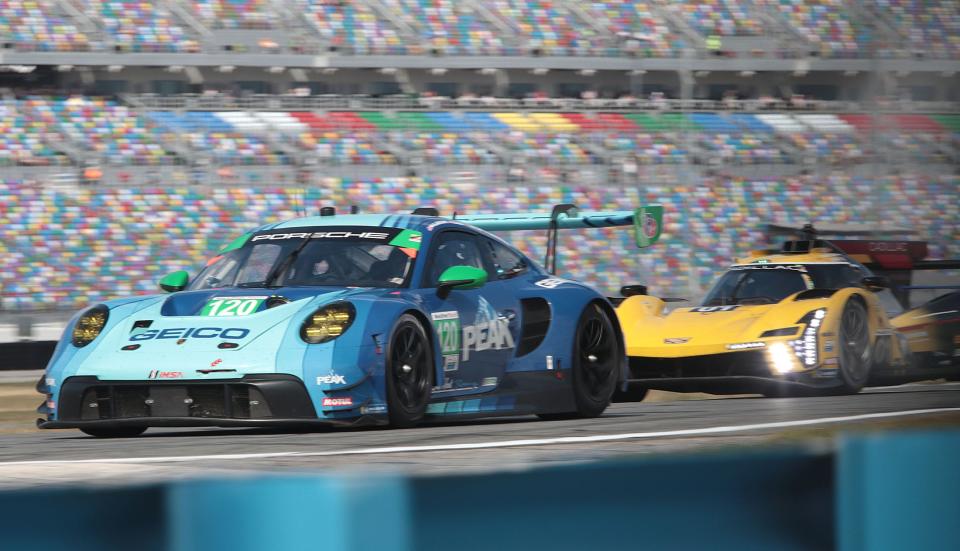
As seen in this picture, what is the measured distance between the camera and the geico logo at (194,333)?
5.73 metres

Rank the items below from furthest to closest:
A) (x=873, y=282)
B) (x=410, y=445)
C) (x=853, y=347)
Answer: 1. (x=873, y=282)
2. (x=853, y=347)
3. (x=410, y=445)

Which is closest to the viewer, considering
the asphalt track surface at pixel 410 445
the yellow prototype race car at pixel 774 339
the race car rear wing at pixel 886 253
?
the asphalt track surface at pixel 410 445

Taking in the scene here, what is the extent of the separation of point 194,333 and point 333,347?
23.7 inches

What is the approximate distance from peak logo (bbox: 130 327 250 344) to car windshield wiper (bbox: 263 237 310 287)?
0.68 m

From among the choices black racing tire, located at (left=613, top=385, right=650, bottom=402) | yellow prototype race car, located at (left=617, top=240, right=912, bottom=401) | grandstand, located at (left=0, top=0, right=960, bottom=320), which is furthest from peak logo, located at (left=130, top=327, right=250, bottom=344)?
grandstand, located at (left=0, top=0, right=960, bottom=320)

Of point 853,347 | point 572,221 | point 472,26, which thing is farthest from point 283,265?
point 472,26

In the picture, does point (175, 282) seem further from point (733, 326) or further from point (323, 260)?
point (733, 326)

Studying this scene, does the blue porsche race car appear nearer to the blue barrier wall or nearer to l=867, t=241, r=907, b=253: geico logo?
the blue barrier wall

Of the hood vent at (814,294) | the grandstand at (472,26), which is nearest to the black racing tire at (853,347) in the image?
the hood vent at (814,294)

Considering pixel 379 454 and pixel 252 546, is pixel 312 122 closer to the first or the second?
pixel 379 454

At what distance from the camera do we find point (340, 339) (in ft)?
18.7

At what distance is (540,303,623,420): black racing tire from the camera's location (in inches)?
286

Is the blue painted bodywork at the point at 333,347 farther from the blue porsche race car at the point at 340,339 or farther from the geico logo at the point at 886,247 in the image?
the geico logo at the point at 886,247

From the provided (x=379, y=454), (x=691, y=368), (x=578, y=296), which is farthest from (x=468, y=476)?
(x=691, y=368)
